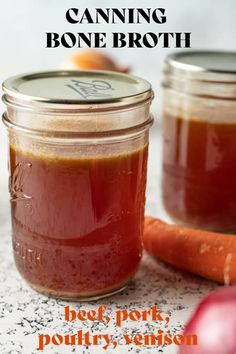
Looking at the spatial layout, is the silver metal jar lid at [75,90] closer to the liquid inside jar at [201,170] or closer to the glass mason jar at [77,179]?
the glass mason jar at [77,179]

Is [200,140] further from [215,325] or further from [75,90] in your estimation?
[215,325]

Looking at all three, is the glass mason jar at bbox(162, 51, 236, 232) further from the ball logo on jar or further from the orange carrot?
the ball logo on jar

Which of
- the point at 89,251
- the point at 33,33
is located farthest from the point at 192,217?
the point at 33,33

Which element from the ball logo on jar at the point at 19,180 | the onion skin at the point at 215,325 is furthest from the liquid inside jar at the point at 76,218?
the onion skin at the point at 215,325

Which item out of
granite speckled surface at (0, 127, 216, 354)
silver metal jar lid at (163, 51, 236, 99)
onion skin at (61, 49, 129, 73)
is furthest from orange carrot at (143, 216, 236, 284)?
onion skin at (61, 49, 129, 73)

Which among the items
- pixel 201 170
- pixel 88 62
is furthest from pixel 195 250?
pixel 88 62

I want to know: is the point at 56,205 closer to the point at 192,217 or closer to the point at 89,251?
the point at 89,251
